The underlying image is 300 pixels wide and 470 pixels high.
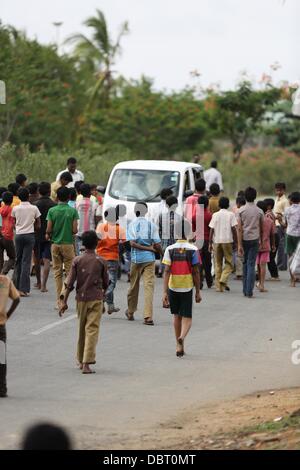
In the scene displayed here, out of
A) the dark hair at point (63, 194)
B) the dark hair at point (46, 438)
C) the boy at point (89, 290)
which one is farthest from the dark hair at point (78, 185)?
the dark hair at point (46, 438)

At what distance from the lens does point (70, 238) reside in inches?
778

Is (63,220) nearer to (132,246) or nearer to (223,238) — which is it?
(132,246)

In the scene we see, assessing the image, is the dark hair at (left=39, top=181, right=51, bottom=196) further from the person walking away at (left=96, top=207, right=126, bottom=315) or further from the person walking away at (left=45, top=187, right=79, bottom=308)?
the person walking away at (left=96, top=207, right=126, bottom=315)

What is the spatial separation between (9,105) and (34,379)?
104ft

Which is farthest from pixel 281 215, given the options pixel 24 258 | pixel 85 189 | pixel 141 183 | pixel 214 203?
pixel 24 258

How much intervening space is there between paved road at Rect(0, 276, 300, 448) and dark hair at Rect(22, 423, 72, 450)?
13.0 ft

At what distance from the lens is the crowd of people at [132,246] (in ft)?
47.5

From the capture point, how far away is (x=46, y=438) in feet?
21.0

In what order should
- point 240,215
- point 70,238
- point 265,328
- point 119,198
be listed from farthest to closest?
point 119,198 < point 240,215 < point 70,238 < point 265,328

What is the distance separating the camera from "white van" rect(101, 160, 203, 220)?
25484 millimetres

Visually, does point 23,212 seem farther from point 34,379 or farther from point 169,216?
point 34,379

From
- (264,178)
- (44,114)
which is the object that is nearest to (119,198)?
(44,114)

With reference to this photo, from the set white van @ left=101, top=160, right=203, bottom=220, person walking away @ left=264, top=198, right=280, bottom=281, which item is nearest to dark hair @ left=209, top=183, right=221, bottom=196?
person walking away @ left=264, top=198, right=280, bottom=281

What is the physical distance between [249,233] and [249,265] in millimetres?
604
